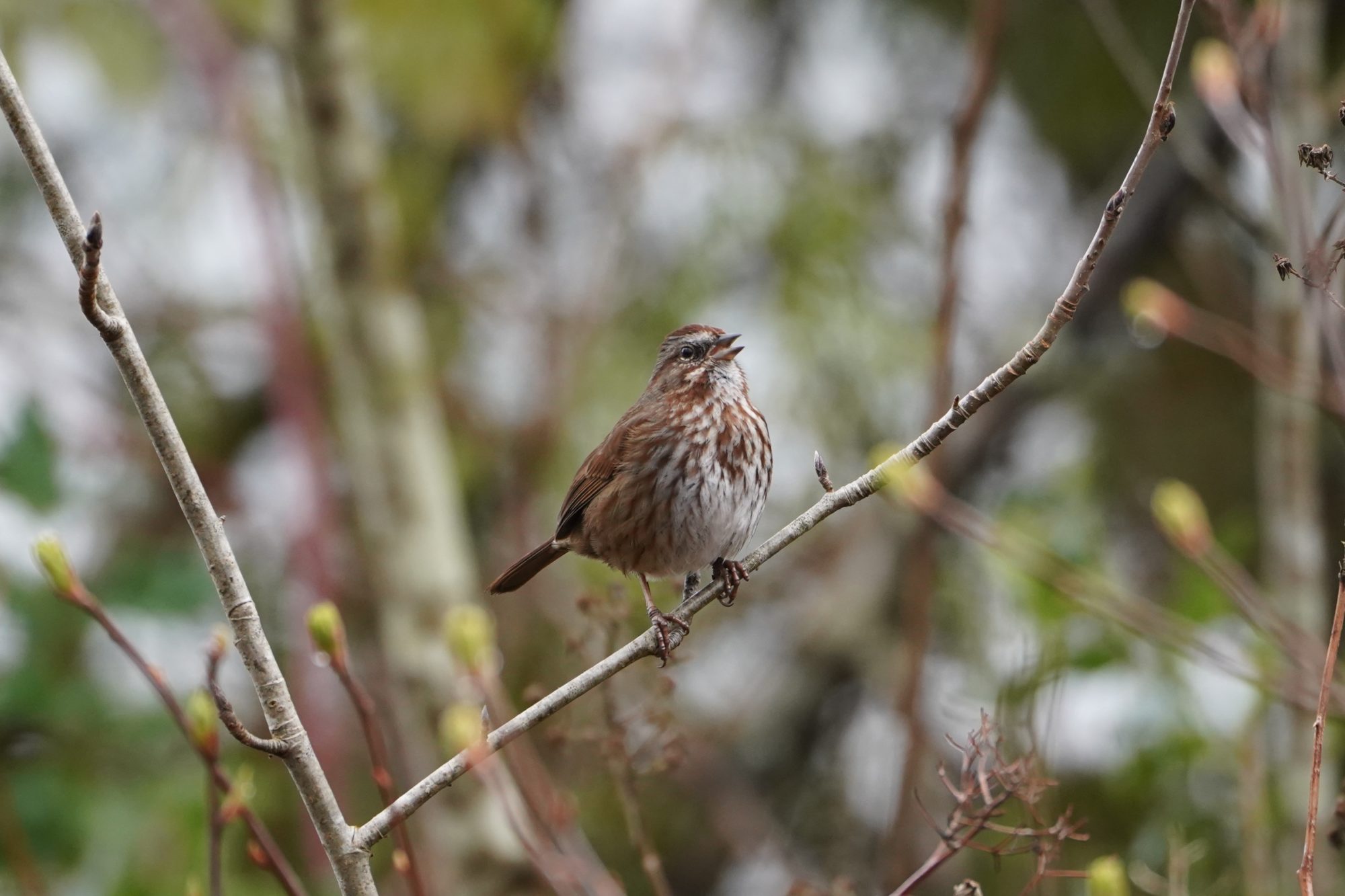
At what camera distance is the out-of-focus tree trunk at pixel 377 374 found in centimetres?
555

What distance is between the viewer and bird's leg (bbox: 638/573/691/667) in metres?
2.87

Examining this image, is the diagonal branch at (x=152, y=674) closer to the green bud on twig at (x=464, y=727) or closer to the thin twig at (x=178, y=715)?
the thin twig at (x=178, y=715)

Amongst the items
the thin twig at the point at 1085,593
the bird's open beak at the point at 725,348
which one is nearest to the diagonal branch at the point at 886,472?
the thin twig at the point at 1085,593

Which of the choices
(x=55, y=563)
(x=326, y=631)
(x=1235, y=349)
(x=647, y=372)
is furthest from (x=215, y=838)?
(x=647, y=372)

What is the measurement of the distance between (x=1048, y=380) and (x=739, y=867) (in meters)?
2.88

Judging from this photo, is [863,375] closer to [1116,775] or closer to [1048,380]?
[1048,380]

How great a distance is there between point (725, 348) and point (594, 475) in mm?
617

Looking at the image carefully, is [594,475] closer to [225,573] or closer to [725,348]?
[725,348]

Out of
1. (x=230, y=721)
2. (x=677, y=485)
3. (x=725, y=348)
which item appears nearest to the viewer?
(x=230, y=721)

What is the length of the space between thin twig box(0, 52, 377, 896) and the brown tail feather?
2.40m

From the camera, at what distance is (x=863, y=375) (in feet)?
24.8

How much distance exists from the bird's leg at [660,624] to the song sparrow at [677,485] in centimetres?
3

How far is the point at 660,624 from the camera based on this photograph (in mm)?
3221

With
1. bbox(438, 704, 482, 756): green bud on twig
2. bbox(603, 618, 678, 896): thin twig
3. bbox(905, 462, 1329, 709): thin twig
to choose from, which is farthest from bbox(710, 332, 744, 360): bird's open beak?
bbox(438, 704, 482, 756): green bud on twig
